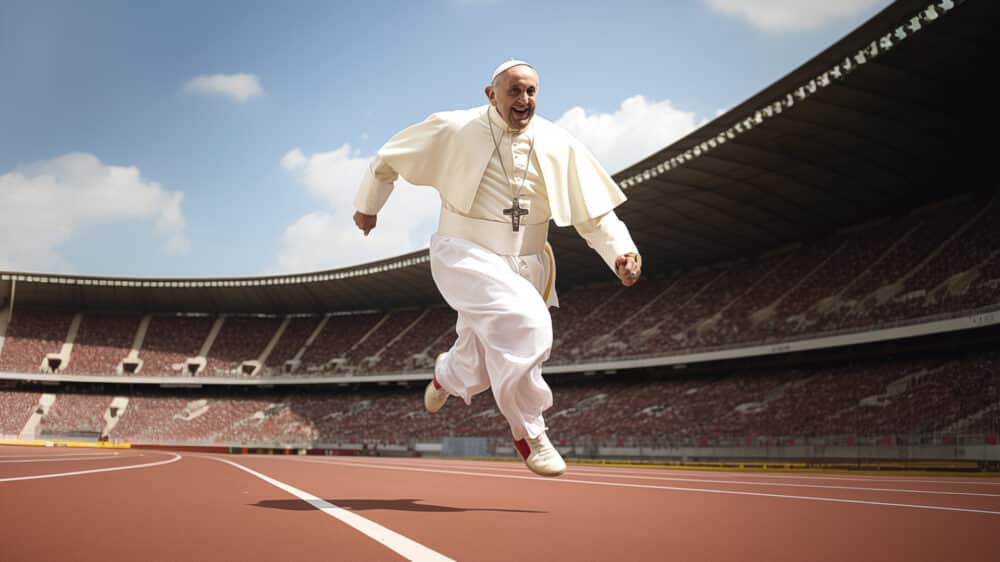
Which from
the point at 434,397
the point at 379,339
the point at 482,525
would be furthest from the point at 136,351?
the point at 482,525

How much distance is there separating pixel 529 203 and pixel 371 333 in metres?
41.7

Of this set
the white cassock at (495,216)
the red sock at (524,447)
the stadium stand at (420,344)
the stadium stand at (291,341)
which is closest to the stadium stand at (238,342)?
the stadium stand at (291,341)

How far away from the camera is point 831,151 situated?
22734mm

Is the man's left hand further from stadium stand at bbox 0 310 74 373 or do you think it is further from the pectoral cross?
stadium stand at bbox 0 310 74 373

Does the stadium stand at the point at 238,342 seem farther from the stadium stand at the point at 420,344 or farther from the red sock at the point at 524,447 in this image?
the red sock at the point at 524,447

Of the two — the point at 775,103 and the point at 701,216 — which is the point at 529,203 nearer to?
the point at 775,103

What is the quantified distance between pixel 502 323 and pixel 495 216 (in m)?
0.70

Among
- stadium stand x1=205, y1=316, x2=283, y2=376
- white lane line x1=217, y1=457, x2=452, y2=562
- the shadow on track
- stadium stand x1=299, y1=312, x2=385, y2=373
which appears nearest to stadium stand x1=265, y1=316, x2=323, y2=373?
stadium stand x1=299, y1=312, x2=385, y2=373

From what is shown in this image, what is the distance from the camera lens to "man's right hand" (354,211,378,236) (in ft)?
15.6

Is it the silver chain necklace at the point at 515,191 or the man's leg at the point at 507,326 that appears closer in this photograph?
the man's leg at the point at 507,326

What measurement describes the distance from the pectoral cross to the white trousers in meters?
0.18

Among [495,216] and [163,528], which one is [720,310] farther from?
[163,528]

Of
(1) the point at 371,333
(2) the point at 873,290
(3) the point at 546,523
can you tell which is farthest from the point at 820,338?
(1) the point at 371,333

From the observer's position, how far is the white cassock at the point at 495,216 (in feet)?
13.4
